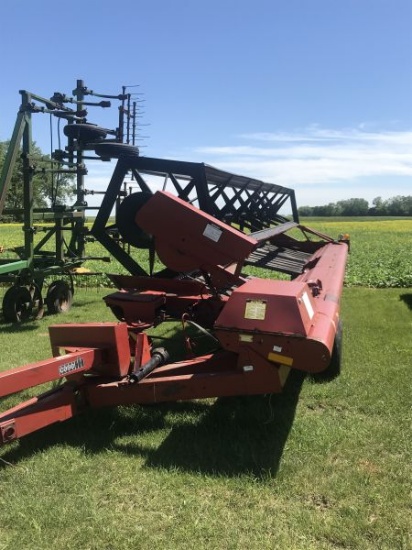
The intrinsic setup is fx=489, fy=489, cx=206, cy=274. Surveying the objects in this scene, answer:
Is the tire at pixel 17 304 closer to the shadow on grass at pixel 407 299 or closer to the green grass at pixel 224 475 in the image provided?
the green grass at pixel 224 475

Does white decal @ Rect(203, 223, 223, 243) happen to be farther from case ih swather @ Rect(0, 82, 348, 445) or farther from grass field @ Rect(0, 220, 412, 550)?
grass field @ Rect(0, 220, 412, 550)

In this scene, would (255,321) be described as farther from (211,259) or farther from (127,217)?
(127,217)

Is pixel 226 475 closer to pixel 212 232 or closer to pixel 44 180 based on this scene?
pixel 212 232

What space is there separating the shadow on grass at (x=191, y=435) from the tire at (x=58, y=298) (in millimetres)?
4330

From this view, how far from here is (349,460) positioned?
304cm

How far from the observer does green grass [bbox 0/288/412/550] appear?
2355mm

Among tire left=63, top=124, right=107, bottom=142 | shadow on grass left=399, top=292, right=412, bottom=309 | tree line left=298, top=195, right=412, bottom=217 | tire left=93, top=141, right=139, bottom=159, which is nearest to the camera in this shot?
tire left=93, top=141, right=139, bottom=159

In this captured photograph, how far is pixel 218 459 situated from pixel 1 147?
55.7 meters

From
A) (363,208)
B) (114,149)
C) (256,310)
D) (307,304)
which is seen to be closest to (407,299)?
(114,149)

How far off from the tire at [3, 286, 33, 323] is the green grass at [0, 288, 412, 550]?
3.87 meters

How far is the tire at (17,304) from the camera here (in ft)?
22.9

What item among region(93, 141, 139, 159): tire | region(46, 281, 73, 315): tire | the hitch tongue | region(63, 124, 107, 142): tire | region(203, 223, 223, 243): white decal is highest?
region(63, 124, 107, 142): tire

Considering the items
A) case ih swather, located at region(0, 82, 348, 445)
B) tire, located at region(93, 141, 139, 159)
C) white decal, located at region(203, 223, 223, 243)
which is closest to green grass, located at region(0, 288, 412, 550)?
case ih swather, located at region(0, 82, 348, 445)

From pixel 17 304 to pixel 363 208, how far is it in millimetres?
89642
